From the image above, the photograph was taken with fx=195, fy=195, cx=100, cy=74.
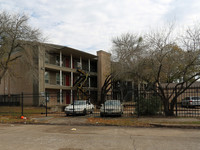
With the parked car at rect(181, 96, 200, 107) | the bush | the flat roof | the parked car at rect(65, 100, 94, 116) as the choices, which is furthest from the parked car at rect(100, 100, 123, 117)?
the flat roof

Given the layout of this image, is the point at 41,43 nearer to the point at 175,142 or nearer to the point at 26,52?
the point at 26,52

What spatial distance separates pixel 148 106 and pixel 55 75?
20026 millimetres

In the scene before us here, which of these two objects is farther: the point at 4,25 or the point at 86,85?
the point at 86,85

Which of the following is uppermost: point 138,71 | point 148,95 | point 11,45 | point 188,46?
point 11,45

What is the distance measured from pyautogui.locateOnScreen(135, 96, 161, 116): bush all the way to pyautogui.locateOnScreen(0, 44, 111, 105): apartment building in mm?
8496

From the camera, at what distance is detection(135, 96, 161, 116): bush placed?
14.5 meters

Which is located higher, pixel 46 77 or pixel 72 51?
pixel 72 51

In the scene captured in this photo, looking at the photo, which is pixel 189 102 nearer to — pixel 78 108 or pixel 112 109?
pixel 112 109

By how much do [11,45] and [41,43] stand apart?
2756 mm

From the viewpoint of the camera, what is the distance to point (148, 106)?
14422mm

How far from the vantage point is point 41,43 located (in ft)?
64.0

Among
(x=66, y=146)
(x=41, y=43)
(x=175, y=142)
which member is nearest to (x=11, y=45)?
(x=41, y=43)

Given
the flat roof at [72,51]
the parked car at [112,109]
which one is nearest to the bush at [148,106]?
the parked car at [112,109]

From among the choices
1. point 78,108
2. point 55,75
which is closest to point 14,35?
point 78,108
